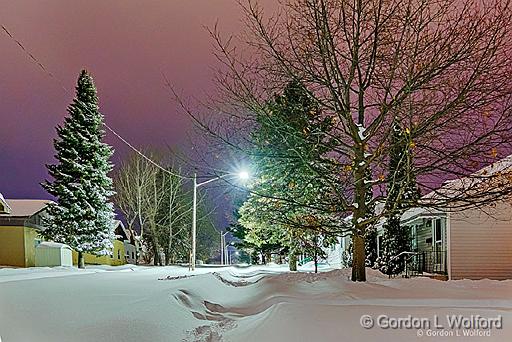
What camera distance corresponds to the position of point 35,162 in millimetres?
26656

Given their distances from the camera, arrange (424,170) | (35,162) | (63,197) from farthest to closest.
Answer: (35,162) < (63,197) < (424,170)

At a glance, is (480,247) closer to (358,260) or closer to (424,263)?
(424,263)

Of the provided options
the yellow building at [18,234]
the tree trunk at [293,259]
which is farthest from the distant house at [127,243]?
the tree trunk at [293,259]

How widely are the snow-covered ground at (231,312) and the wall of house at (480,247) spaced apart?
7.14 meters

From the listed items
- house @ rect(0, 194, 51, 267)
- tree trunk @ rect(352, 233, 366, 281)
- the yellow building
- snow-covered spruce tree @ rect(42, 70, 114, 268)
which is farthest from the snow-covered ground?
house @ rect(0, 194, 51, 267)

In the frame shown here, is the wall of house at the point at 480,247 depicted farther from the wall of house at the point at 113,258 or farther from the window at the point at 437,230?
the wall of house at the point at 113,258

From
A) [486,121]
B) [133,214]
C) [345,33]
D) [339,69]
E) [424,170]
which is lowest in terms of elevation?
[133,214]

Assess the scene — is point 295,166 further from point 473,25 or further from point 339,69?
point 473,25

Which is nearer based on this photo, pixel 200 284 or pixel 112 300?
pixel 112 300

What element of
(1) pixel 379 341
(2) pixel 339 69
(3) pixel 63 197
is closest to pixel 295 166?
(2) pixel 339 69

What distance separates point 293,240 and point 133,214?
61.5ft

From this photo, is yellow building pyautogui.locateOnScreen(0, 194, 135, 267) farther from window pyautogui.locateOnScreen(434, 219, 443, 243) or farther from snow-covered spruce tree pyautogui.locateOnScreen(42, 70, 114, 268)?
window pyautogui.locateOnScreen(434, 219, 443, 243)

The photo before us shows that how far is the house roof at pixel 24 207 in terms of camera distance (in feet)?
99.4

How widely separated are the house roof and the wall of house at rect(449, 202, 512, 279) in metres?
24.3
